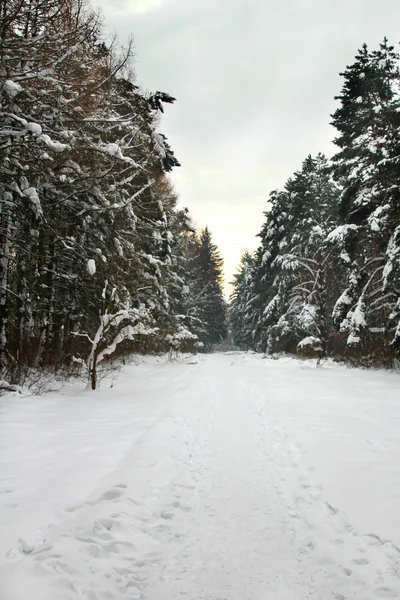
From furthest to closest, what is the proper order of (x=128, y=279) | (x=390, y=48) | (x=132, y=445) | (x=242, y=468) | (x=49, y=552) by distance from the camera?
(x=390, y=48) → (x=128, y=279) → (x=132, y=445) → (x=242, y=468) → (x=49, y=552)

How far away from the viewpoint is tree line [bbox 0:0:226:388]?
6.36m

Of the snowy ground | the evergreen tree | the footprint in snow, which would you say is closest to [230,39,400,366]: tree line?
the evergreen tree

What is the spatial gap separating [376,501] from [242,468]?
1.73m

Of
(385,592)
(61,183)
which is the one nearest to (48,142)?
(61,183)

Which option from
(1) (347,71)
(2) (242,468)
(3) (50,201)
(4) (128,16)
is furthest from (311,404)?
(1) (347,71)

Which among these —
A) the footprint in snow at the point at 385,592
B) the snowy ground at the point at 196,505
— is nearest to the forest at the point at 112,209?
the snowy ground at the point at 196,505

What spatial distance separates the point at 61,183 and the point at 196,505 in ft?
26.5

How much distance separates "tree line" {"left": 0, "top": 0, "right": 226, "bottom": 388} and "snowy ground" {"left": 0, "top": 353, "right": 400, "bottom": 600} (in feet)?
9.83

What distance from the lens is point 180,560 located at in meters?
2.81

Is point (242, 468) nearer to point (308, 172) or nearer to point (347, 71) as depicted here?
point (347, 71)

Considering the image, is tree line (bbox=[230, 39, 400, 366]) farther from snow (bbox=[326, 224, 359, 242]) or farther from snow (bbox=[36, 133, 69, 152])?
snow (bbox=[36, 133, 69, 152])

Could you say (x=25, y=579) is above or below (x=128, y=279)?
below

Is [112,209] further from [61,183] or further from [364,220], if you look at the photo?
[364,220]

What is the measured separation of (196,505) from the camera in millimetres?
3754
